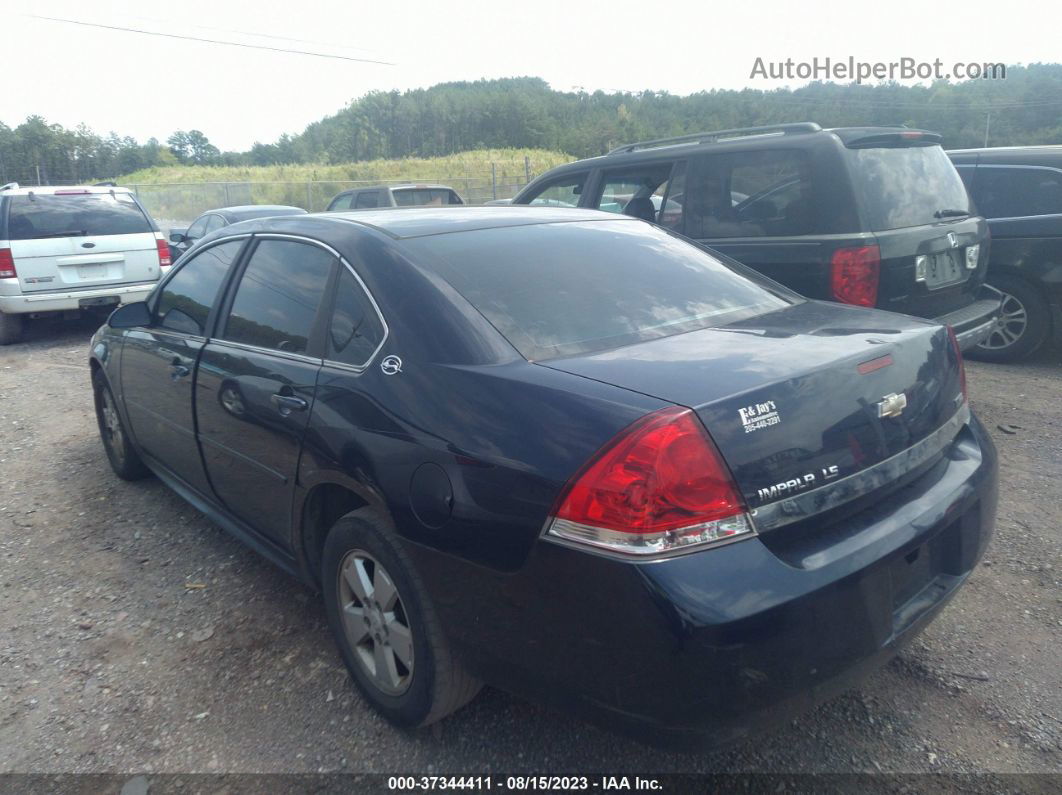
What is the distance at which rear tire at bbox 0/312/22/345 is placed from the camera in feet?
30.5

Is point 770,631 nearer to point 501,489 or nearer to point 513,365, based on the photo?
point 501,489

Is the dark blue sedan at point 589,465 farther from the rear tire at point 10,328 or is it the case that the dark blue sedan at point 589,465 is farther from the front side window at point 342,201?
the front side window at point 342,201

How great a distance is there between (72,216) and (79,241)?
13.2 inches

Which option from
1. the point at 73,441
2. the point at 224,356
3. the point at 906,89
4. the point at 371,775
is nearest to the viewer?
the point at 371,775

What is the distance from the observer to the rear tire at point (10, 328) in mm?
9305

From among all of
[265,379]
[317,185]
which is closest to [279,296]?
[265,379]

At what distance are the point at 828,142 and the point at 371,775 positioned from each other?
424cm

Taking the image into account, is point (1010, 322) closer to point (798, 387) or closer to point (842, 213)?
point (842, 213)

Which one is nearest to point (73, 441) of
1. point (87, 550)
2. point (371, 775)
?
point (87, 550)

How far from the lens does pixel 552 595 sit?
1.91m

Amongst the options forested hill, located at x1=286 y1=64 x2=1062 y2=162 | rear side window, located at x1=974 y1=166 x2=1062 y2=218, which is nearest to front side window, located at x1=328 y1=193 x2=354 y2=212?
rear side window, located at x1=974 y1=166 x2=1062 y2=218

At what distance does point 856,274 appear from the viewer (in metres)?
4.62

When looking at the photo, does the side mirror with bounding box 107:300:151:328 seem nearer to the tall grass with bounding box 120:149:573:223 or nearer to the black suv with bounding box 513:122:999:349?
the black suv with bounding box 513:122:999:349

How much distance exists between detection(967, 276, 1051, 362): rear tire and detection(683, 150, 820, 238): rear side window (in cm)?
260
